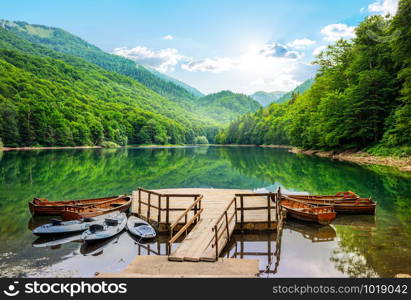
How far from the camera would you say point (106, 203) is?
17.9m

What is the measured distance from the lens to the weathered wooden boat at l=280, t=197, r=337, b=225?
1488 centimetres

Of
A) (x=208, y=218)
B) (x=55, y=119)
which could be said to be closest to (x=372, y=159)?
(x=208, y=218)

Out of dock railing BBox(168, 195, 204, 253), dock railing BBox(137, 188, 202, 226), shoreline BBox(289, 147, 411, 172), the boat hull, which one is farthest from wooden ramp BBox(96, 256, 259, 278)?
shoreline BBox(289, 147, 411, 172)

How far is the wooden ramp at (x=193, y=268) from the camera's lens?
8.33 metres

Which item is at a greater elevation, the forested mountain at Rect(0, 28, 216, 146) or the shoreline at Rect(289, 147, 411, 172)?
the forested mountain at Rect(0, 28, 216, 146)

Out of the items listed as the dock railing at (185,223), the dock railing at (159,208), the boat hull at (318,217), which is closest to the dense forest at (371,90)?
the boat hull at (318,217)

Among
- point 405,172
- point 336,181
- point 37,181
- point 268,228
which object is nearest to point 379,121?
point 405,172

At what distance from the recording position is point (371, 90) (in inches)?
1922

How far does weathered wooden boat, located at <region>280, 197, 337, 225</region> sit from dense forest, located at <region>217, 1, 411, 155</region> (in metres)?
28.4

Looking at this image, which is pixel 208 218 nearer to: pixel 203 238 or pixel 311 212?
pixel 203 238

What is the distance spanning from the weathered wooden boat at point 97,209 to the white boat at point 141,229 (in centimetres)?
282

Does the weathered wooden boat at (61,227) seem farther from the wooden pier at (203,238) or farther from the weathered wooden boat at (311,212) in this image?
the weathered wooden boat at (311,212)

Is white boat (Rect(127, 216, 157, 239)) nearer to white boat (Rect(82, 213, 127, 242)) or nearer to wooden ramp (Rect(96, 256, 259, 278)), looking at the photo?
white boat (Rect(82, 213, 127, 242))

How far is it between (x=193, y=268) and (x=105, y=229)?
616 cm
